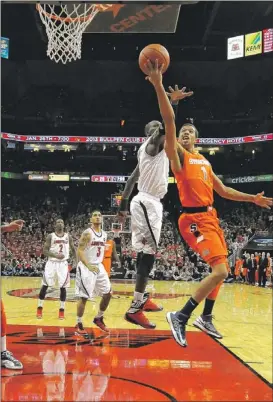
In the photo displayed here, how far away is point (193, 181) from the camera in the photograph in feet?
11.9

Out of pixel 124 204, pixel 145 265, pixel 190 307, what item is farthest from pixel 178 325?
pixel 124 204

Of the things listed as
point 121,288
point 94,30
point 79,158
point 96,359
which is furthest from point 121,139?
point 96,359

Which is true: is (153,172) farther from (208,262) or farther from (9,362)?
(9,362)

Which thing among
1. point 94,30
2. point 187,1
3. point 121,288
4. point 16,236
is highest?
point 94,30

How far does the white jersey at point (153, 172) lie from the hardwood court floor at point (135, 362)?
1607 millimetres

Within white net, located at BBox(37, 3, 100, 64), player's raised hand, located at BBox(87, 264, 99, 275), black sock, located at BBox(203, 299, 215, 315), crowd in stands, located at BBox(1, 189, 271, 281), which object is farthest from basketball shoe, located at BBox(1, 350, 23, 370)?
crowd in stands, located at BBox(1, 189, 271, 281)

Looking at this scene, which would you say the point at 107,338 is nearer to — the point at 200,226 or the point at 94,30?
the point at 200,226

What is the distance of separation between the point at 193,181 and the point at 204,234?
0.40m

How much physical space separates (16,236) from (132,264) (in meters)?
4.01

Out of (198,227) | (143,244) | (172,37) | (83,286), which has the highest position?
(172,37)

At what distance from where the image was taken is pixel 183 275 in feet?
50.6

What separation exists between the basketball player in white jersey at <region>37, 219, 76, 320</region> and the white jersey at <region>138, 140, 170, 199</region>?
405 cm

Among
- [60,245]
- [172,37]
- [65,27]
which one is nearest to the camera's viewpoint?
[65,27]

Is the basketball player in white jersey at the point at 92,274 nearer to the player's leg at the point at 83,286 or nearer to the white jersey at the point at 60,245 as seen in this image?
the player's leg at the point at 83,286
